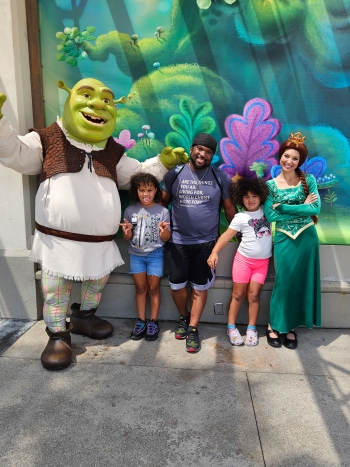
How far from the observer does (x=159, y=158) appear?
11.1 ft

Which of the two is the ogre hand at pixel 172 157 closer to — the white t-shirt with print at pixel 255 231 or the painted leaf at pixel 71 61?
the white t-shirt with print at pixel 255 231

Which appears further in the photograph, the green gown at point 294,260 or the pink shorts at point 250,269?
the pink shorts at point 250,269

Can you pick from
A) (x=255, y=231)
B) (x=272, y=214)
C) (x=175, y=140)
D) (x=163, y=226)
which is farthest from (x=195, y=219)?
(x=175, y=140)

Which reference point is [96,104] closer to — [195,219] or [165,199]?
[165,199]

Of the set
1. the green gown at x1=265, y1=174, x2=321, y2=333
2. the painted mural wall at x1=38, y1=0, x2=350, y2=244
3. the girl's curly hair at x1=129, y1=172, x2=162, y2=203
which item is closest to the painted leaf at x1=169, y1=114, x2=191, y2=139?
the painted mural wall at x1=38, y1=0, x2=350, y2=244

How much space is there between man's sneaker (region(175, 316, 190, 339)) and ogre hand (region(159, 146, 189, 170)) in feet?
4.55

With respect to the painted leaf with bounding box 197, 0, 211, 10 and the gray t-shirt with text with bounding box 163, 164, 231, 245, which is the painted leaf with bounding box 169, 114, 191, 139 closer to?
the gray t-shirt with text with bounding box 163, 164, 231, 245

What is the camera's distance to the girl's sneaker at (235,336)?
330 centimetres

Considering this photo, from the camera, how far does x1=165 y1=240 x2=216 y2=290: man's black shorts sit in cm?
328

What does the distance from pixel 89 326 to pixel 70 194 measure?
119cm

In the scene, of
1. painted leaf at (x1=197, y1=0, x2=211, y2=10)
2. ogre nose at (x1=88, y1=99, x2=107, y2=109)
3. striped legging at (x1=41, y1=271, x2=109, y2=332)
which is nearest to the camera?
ogre nose at (x1=88, y1=99, x2=107, y2=109)

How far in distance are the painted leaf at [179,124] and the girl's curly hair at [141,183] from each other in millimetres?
567

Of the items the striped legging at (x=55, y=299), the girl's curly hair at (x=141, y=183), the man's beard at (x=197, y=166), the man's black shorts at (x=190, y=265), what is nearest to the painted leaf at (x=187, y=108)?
the man's beard at (x=197, y=166)

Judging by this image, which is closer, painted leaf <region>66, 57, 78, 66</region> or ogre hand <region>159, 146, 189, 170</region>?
ogre hand <region>159, 146, 189, 170</region>
